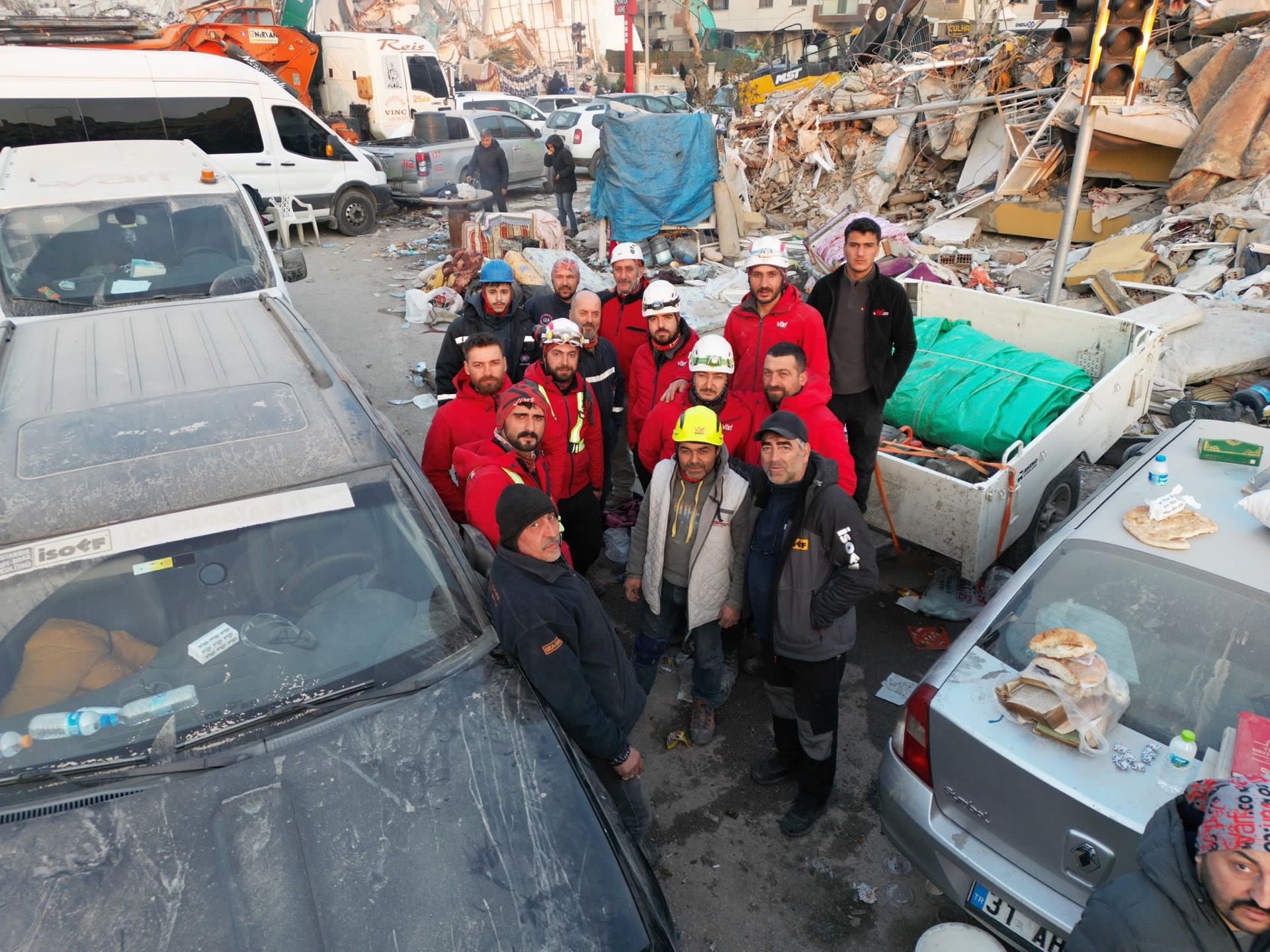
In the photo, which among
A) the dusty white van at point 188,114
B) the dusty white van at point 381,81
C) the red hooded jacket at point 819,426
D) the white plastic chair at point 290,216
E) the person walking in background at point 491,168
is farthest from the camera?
the dusty white van at point 381,81

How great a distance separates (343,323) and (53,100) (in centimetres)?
591

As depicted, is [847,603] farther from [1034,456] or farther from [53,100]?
[53,100]

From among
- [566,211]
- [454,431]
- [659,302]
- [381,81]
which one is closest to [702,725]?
[454,431]

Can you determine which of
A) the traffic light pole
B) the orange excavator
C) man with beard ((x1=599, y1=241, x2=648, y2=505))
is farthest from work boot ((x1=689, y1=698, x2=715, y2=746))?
the orange excavator

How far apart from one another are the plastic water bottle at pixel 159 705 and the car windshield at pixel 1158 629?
2.67 metres

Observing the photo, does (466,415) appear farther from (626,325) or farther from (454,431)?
(626,325)

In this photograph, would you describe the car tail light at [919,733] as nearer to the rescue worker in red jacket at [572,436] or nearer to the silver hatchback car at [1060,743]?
the silver hatchback car at [1060,743]

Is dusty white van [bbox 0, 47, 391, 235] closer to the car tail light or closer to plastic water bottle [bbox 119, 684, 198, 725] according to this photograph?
plastic water bottle [bbox 119, 684, 198, 725]

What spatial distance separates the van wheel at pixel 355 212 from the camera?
14016mm

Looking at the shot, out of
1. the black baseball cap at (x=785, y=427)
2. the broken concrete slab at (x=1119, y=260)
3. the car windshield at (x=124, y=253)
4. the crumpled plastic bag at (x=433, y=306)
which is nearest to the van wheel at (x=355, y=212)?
the crumpled plastic bag at (x=433, y=306)

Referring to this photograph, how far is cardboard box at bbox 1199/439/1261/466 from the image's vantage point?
3525 millimetres

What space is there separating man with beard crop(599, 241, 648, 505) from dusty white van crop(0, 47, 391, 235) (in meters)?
9.40

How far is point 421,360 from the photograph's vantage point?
8.91 m

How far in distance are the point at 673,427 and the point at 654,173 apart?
8.63m
